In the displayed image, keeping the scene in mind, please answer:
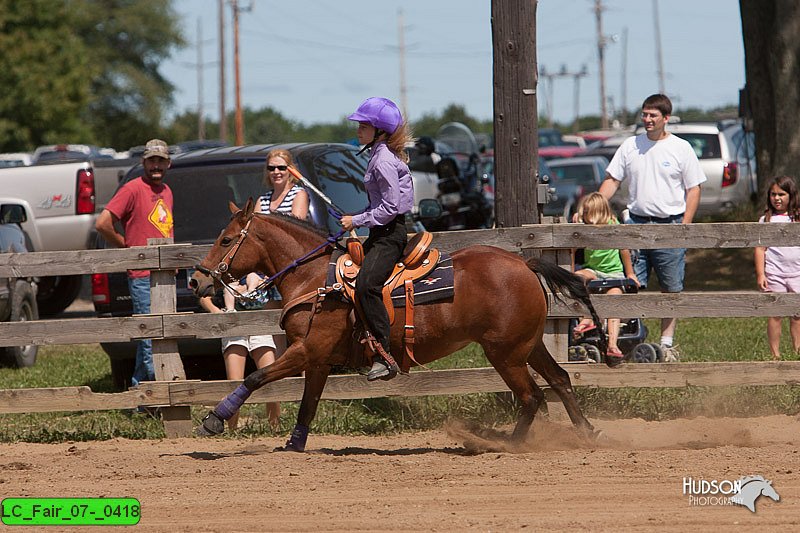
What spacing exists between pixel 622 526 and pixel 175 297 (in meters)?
4.62

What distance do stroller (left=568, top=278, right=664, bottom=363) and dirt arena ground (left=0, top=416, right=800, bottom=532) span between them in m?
0.83

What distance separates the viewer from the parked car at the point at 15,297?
533 inches

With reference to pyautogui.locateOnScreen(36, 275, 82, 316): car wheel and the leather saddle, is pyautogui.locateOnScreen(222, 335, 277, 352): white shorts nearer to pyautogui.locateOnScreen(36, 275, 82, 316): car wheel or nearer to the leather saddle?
the leather saddle

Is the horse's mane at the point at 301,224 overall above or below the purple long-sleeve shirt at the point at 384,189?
below

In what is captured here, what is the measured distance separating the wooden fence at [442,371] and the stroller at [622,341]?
0.74 metres

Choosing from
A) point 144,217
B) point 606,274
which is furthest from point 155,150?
point 606,274

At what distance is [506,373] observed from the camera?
329 inches

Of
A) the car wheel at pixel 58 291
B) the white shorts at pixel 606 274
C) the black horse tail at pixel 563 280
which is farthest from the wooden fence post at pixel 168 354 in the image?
the car wheel at pixel 58 291

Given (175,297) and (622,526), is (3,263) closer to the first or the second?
(175,297)

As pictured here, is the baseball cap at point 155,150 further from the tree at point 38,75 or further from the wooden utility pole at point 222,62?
the wooden utility pole at point 222,62

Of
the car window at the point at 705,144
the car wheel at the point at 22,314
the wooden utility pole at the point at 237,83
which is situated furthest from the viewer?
the wooden utility pole at the point at 237,83

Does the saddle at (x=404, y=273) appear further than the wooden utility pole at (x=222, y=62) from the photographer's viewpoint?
No

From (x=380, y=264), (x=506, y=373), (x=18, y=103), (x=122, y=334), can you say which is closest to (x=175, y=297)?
(x=122, y=334)

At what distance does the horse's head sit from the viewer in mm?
8188
